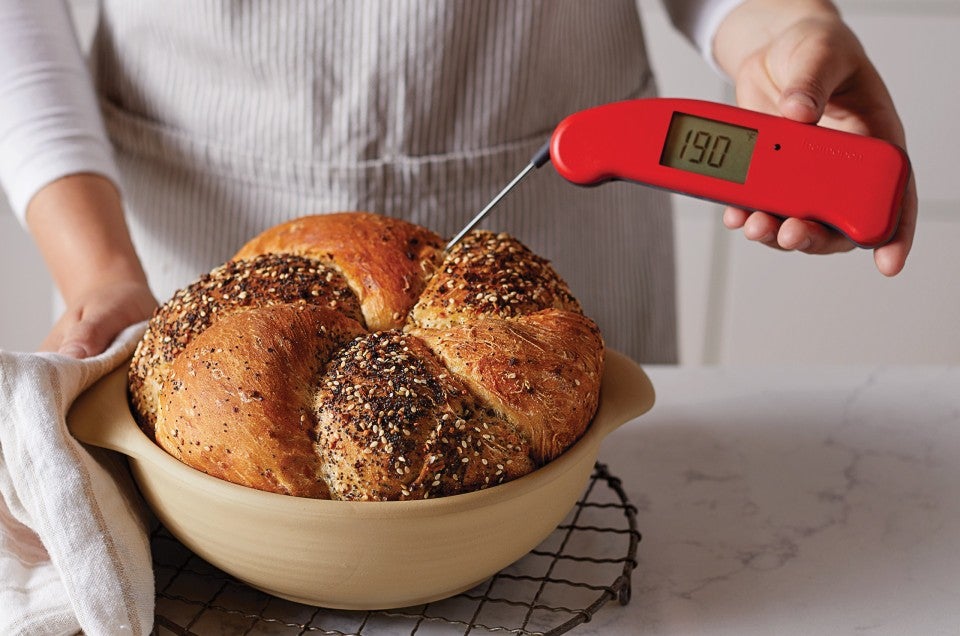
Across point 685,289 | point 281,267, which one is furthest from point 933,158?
point 281,267

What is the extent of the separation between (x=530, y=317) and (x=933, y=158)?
2.17 m

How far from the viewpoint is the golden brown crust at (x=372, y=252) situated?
86 centimetres

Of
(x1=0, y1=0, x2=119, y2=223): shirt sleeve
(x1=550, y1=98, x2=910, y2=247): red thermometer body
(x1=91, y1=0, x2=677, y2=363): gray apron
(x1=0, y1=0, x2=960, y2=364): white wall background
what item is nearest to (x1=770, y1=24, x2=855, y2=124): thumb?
(x1=550, y1=98, x2=910, y2=247): red thermometer body

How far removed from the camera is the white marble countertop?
0.85 m

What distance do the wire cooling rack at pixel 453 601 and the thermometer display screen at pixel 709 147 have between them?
0.32m

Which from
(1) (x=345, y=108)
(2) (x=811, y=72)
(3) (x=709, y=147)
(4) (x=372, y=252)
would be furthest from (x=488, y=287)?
(1) (x=345, y=108)

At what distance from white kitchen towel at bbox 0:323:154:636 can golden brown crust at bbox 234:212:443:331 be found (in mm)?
233

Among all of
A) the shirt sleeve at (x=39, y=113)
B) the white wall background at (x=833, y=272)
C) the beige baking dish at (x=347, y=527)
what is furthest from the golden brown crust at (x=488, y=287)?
the white wall background at (x=833, y=272)

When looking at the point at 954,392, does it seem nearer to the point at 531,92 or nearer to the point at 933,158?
the point at 531,92

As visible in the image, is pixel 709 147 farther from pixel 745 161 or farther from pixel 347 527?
pixel 347 527

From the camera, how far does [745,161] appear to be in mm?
845

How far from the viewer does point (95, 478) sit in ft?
2.61

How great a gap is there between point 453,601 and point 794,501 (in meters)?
0.39

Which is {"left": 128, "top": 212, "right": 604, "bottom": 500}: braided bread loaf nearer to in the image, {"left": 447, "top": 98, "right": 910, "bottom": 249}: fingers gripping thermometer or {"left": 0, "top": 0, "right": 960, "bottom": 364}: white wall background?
{"left": 447, "top": 98, "right": 910, "bottom": 249}: fingers gripping thermometer
